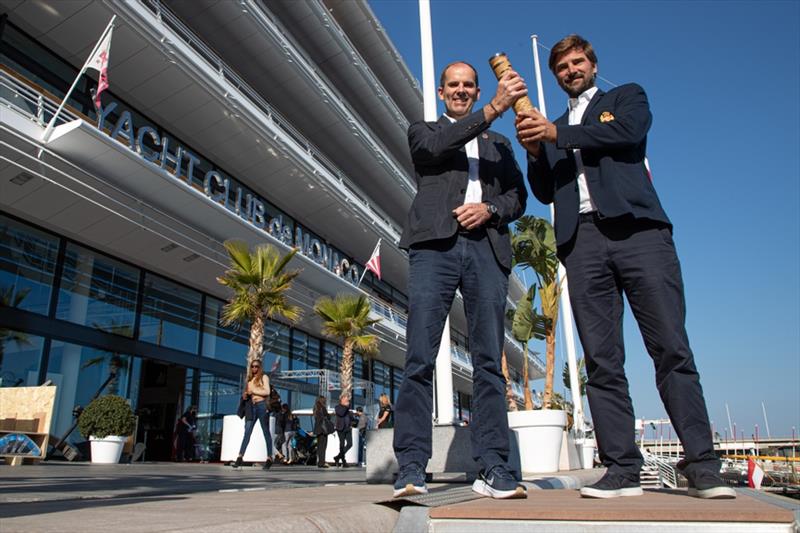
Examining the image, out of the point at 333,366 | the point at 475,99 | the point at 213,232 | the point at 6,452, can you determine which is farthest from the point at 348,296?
the point at 475,99

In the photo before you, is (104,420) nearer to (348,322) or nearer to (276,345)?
(348,322)

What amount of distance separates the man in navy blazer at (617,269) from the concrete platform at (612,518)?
78 cm

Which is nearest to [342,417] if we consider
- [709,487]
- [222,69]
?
[222,69]

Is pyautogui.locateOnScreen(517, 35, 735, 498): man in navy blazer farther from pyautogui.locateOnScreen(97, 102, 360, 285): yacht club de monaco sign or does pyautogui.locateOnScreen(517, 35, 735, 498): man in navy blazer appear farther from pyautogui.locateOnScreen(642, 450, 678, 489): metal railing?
pyautogui.locateOnScreen(642, 450, 678, 489): metal railing

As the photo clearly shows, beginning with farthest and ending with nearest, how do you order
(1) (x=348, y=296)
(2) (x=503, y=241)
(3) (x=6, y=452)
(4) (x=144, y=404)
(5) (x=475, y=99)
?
(1) (x=348, y=296), (4) (x=144, y=404), (3) (x=6, y=452), (5) (x=475, y=99), (2) (x=503, y=241)

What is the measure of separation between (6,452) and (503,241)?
9187 mm

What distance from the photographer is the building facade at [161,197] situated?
12.6m

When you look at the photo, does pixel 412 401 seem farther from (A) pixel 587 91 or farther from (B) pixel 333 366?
(B) pixel 333 366

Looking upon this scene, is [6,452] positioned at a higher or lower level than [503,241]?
lower

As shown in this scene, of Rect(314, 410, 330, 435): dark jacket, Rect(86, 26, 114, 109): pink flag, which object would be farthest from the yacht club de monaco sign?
Rect(314, 410, 330, 435): dark jacket

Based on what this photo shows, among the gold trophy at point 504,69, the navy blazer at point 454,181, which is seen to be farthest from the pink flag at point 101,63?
the gold trophy at point 504,69

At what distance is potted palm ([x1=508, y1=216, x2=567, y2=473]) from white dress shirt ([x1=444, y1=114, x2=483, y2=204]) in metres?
4.70

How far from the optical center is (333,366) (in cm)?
2573

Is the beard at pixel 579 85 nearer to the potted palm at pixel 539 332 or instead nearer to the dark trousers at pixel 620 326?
the dark trousers at pixel 620 326
